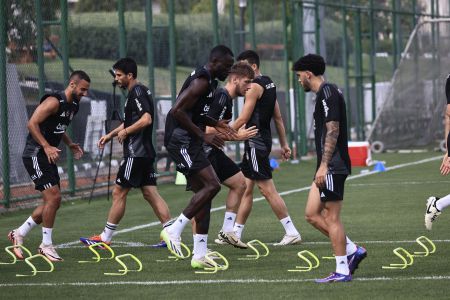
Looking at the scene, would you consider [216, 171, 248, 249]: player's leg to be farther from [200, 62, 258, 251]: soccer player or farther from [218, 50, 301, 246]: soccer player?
[218, 50, 301, 246]: soccer player

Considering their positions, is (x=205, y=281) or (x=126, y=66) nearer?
(x=205, y=281)

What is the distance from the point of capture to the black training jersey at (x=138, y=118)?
47.1 ft

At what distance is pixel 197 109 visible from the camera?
12.5 metres

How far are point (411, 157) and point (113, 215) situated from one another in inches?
672

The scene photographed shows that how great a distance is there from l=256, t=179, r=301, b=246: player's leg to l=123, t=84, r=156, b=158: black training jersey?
4.60ft

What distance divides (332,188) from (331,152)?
0.33 meters

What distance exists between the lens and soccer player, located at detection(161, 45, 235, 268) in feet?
40.0

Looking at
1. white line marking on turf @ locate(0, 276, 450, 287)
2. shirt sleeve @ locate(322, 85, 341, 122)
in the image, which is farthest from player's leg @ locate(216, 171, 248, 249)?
shirt sleeve @ locate(322, 85, 341, 122)

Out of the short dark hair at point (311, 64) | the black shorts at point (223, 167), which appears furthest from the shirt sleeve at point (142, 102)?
Answer: the short dark hair at point (311, 64)

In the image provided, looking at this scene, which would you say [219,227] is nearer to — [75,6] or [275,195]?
[275,195]

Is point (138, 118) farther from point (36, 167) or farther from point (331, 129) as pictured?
point (331, 129)

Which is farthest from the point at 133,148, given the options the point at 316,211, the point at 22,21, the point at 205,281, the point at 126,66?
the point at 22,21

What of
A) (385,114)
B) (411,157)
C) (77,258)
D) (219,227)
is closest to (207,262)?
(77,258)

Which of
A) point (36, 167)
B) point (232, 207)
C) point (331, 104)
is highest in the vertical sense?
point (331, 104)
